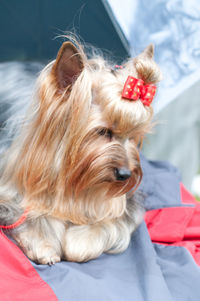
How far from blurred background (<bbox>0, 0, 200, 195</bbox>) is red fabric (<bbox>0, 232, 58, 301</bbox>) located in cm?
114

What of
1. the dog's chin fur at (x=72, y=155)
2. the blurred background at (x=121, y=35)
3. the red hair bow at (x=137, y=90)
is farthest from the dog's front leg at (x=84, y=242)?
the blurred background at (x=121, y=35)

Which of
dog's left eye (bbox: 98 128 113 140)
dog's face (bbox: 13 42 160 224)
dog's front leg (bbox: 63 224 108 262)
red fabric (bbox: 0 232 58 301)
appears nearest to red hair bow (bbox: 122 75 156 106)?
dog's face (bbox: 13 42 160 224)

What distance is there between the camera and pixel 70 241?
191 cm

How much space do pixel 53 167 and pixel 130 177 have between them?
0.35 metres

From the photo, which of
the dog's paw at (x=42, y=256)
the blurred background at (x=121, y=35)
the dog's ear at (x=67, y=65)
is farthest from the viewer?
the blurred background at (x=121, y=35)

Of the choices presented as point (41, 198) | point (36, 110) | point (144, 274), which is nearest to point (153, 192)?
point (144, 274)

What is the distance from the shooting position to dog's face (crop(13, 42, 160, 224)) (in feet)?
5.31

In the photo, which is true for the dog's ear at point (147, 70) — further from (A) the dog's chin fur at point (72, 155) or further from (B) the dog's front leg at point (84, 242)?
(B) the dog's front leg at point (84, 242)

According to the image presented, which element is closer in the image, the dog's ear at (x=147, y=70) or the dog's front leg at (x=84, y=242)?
the dog's ear at (x=147, y=70)

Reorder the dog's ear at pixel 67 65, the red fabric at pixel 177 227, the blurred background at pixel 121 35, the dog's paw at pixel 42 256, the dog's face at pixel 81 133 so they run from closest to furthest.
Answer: the dog's ear at pixel 67 65, the dog's face at pixel 81 133, the dog's paw at pixel 42 256, the red fabric at pixel 177 227, the blurred background at pixel 121 35

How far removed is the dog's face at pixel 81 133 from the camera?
162cm

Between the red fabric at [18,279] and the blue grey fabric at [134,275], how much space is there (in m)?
0.04

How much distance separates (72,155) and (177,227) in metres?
0.89

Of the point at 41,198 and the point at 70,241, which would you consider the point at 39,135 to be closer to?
the point at 41,198
